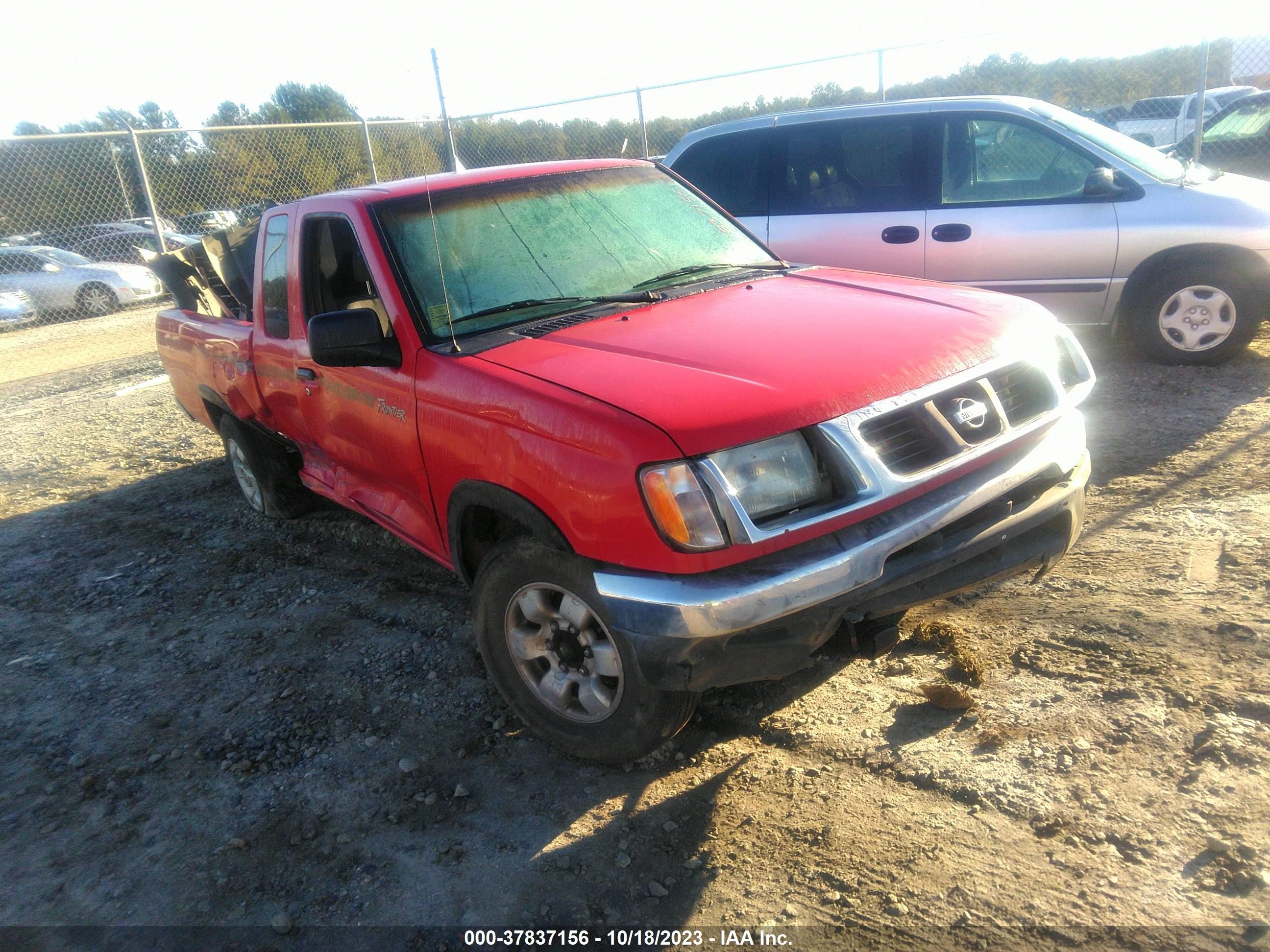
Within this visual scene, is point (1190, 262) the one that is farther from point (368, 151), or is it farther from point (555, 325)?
point (368, 151)

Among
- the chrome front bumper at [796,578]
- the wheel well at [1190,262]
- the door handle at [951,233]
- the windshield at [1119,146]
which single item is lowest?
the chrome front bumper at [796,578]

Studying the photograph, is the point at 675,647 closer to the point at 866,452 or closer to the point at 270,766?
the point at 866,452

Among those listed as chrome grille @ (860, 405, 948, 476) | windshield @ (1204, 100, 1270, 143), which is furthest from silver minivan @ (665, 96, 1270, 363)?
windshield @ (1204, 100, 1270, 143)

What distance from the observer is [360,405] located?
144 inches

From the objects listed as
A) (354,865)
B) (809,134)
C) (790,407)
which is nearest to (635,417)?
(790,407)

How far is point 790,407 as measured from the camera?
2.50 metres

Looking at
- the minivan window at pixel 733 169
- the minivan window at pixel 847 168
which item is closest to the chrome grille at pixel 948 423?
the minivan window at pixel 847 168

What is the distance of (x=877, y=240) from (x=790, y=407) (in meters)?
4.52

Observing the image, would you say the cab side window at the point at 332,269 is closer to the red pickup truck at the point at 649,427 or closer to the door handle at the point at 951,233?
the red pickup truck at the point at 649,427

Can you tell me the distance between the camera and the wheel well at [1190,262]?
19.1 ft

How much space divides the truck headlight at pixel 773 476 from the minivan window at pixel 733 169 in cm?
488

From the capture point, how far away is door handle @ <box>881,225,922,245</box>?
21.2 ft

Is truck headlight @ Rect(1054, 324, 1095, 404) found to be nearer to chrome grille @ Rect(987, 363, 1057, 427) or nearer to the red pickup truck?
the red pickup truck

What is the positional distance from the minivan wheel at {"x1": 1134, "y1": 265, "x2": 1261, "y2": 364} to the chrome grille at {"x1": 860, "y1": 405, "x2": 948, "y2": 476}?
4.45 m
